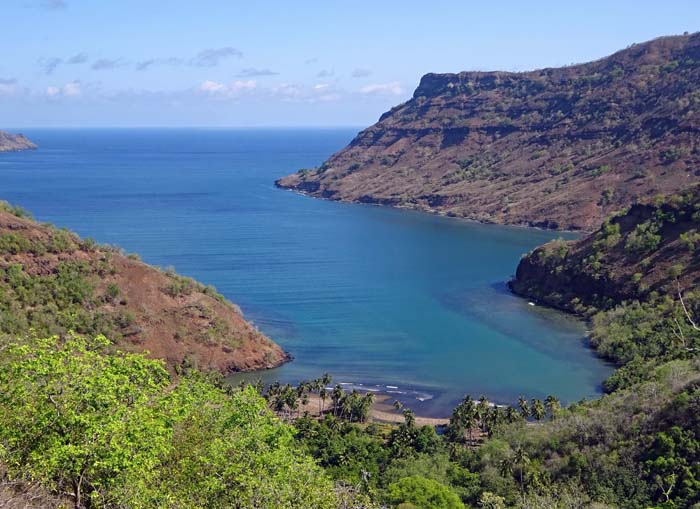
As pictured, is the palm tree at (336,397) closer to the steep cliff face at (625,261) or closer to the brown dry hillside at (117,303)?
the brown dry hillside at (117,303)

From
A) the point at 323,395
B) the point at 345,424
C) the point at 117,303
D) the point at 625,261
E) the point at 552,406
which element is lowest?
the point at 345,424

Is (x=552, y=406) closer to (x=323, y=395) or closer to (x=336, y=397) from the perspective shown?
(x=336, y=397)

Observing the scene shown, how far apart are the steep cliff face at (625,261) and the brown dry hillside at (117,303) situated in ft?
134

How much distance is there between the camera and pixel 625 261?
90875 mm

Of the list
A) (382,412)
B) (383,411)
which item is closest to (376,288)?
(383,411)

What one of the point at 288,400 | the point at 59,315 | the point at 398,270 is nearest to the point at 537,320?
the point at 398,270

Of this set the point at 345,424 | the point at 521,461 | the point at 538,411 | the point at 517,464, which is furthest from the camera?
the point at 538,411

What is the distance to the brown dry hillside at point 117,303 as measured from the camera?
6384 centimetres

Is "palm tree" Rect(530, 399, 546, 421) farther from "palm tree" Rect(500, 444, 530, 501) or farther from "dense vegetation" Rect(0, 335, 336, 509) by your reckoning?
"dense vegetation" Rect(0, 335, 336, 509)

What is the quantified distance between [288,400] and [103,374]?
36900 mm

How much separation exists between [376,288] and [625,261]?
3206 centimetres

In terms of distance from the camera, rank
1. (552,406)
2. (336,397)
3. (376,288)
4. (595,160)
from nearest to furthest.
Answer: (552,406) → (336,397) → (376,288) → (595,160)

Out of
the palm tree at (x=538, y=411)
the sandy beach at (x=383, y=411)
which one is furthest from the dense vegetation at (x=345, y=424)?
the palm tree at (x=538, y=411)

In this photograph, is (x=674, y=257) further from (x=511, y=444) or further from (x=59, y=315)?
(x=59, y=315)
